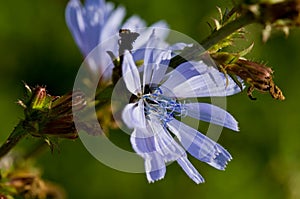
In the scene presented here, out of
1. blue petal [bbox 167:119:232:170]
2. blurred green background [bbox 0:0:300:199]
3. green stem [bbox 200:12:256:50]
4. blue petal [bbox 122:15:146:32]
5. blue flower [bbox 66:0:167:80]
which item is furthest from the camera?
blurred green background [bbox 0:0:300:199]

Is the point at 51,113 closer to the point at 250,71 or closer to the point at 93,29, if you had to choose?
the point at 250,71

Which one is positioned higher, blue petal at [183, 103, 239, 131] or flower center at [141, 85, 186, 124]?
flower center at [141, 85, 186, 124]

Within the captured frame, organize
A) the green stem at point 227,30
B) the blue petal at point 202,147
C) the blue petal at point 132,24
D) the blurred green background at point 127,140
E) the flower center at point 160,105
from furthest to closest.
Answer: the blurred green background at point 127,140, the blue petal at point 132,24, the flower center at point 160,105, the blue petal at point 202,147, the green stem at point 227,30

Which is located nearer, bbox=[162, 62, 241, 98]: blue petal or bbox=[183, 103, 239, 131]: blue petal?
bbox=[162, 62, 241, 98]: blue petal

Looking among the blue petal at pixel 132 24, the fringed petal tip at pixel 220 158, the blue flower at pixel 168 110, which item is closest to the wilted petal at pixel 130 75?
the blue flower at pixel 168 110

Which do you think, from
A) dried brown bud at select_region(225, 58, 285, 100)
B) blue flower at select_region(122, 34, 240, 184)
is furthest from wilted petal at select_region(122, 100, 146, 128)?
dried brown bud at select_region(225, 58, 285, 100)

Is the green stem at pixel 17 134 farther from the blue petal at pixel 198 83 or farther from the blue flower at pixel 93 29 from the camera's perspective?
the blue flower at pixel 93 29

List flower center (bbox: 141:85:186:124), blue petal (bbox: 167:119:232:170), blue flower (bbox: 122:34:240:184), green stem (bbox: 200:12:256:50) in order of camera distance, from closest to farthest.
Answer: green stem (bbox: 200:12:256:50) < blue flower (bbox: 122:34:240:184) < blue petal (bbox: 167:119:232:170) < flower center (bbox: 141:85:186:124)

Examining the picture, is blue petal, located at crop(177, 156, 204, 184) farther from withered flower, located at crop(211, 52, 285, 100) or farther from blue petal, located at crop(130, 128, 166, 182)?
withered flower, located at crop(211, 52, 285, 100)
